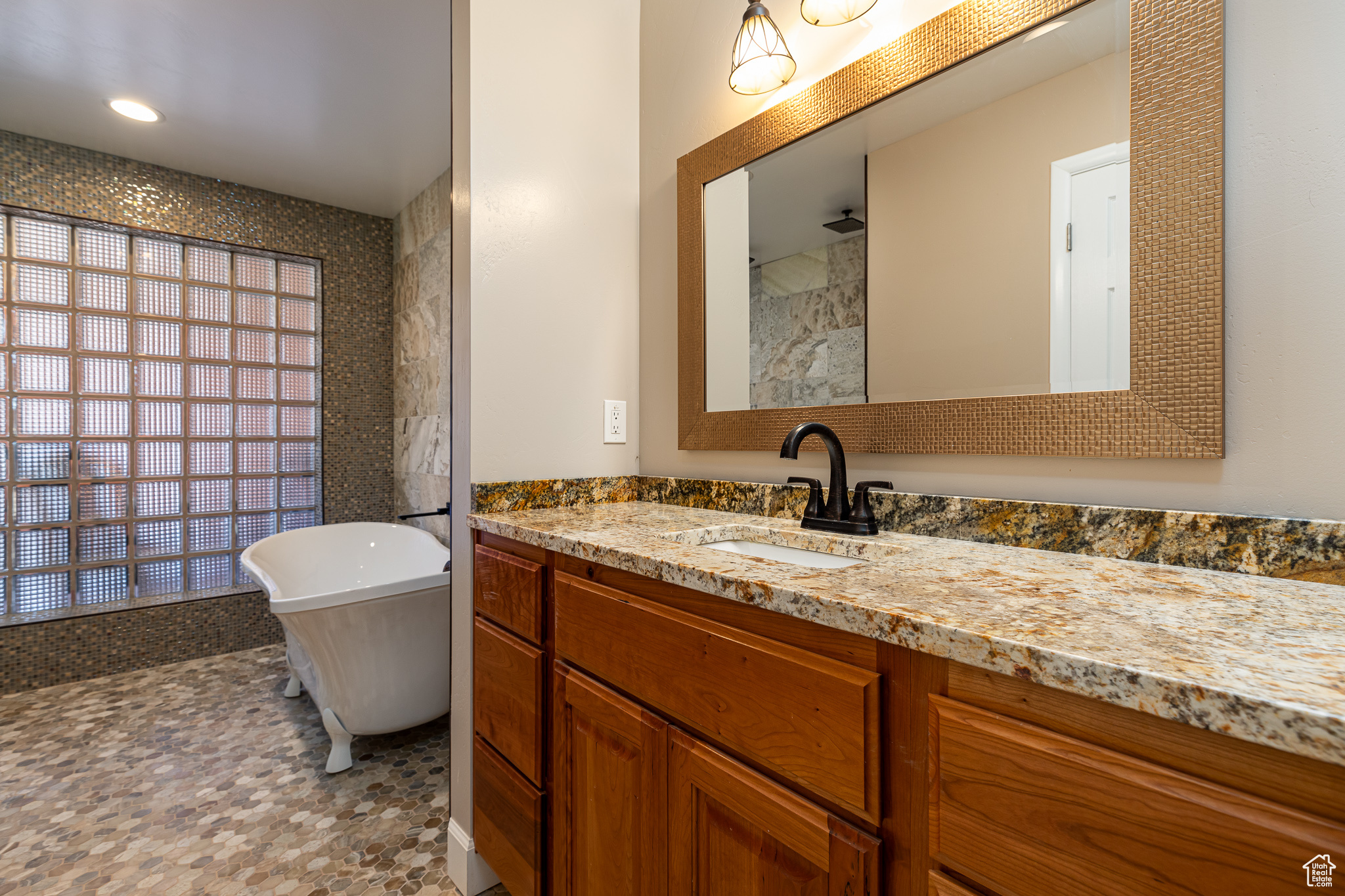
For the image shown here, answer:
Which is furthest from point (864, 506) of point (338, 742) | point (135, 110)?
point (135, 110)

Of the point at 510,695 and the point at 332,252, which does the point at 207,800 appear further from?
the point at 332,252

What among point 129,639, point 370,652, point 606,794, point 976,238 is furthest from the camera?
point 129,639

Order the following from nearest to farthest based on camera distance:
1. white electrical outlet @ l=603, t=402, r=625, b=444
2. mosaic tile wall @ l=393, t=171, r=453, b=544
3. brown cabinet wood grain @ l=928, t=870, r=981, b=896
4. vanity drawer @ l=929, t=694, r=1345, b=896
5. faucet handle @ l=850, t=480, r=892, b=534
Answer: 1. vanity drawer @ l=929, t=694, r=1345, b=896
2. brown cabinet wood grain @ l=928, t=870, r=981, b=896
3. faucet handle @ l=850, t=480, r=892, b=534
4. white electrical outlet @ l=603, t=402, r=625, b=444
5. mosaic tile wall @ l=393, t=171, r=453, b=544

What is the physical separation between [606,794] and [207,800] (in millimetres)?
1634

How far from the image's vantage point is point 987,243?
1083 millimetres

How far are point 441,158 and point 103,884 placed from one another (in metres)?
3.07

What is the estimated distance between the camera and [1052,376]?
3.26ft

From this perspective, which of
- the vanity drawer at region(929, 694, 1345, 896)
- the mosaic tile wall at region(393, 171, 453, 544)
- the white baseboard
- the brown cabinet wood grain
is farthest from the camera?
the mosaic tile wall at region(393, 171, 453, 544)

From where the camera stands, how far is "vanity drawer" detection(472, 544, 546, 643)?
3.90ft

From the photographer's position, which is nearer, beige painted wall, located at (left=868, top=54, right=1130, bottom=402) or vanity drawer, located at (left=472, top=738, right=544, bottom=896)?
beige painted wall, located at (left=868, top=54, right=1130, bottom=402)

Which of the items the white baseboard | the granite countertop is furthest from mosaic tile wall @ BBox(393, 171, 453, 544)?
the granite countertop

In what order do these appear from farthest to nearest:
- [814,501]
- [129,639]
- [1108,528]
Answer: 1. [129,639]
2. [814,501]
3. [1108,528]

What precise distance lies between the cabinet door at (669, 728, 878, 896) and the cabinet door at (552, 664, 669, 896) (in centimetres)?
4

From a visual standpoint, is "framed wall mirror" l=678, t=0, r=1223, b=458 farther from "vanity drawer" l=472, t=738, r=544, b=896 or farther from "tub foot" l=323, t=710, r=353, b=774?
"tub foot" l=323, t=710, r=353, b=774
